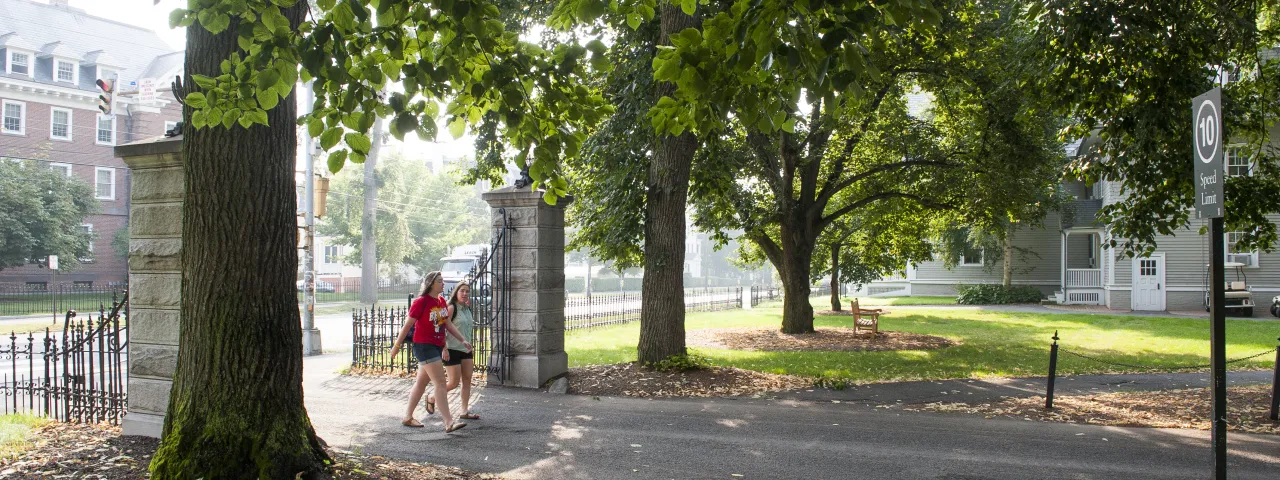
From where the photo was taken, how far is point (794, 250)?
69.0 ft

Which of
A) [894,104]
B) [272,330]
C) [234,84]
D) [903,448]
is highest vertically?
[894,104]

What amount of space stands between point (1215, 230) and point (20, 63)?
49227mm

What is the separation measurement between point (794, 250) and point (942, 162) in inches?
171

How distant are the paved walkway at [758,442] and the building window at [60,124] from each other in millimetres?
39516

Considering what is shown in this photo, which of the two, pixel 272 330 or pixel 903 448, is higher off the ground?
pixel 272 330

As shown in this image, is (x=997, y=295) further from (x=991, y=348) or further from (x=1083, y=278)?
(x=991, y=348)

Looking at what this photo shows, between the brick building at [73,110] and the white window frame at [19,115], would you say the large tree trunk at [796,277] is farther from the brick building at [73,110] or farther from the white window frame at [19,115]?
the white window frame at [19,115]

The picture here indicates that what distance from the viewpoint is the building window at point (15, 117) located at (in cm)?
3778

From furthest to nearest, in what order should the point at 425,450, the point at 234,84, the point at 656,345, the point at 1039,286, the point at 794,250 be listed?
the point at 1039,286 < the point at 794,250 < the point at 656,345 < the point at 425,450 < the point at 234,84

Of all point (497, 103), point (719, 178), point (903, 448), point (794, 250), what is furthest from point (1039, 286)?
point (497, 103)

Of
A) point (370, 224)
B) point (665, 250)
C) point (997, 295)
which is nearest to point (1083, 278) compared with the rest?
point (997, 295)

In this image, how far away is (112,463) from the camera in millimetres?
5703

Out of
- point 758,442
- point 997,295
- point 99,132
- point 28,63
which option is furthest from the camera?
point 99,132

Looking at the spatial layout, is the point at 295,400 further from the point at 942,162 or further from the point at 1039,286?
the point at 1039,286
